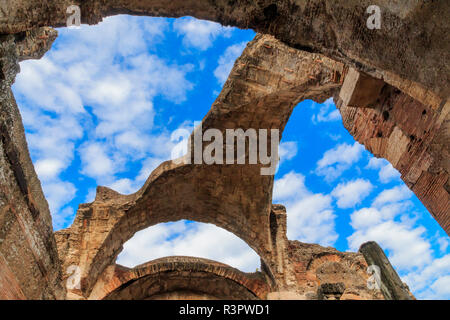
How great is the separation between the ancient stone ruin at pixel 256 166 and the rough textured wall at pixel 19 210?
14 mm

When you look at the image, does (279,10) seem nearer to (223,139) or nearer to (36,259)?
(36,259)

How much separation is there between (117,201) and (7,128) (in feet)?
19.0

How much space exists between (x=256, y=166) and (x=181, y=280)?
11.5 ft

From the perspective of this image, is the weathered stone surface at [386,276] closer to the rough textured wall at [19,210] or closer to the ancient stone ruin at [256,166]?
the ancient stone ruin at [256,166]

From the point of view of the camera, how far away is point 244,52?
20.2 ft

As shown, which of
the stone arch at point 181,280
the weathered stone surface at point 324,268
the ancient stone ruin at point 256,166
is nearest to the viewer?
the ancient stone ruin at point 256,166

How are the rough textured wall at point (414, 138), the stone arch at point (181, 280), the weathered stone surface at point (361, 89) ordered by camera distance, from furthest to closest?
the stone arch at point (181, 280), the weathered stone surface at point (361, 89), the rough textured wall at point (414, 138)

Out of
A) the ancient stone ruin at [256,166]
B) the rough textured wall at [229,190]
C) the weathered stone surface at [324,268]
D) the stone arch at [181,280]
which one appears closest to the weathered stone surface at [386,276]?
the ancient stone ruin at [256,166]

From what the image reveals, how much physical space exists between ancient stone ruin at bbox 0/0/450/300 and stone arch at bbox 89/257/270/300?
0.03 metres

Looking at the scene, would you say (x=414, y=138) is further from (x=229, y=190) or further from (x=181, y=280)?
(x=181, y=280)

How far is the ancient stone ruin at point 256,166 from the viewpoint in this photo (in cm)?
222

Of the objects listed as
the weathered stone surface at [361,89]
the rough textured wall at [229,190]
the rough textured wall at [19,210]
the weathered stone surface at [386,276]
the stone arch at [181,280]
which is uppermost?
the rough textured wall at [229,190]

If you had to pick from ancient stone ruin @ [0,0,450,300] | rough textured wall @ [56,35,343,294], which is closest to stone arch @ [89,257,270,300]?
ancient stone ruin @ [0,0,450,300]
